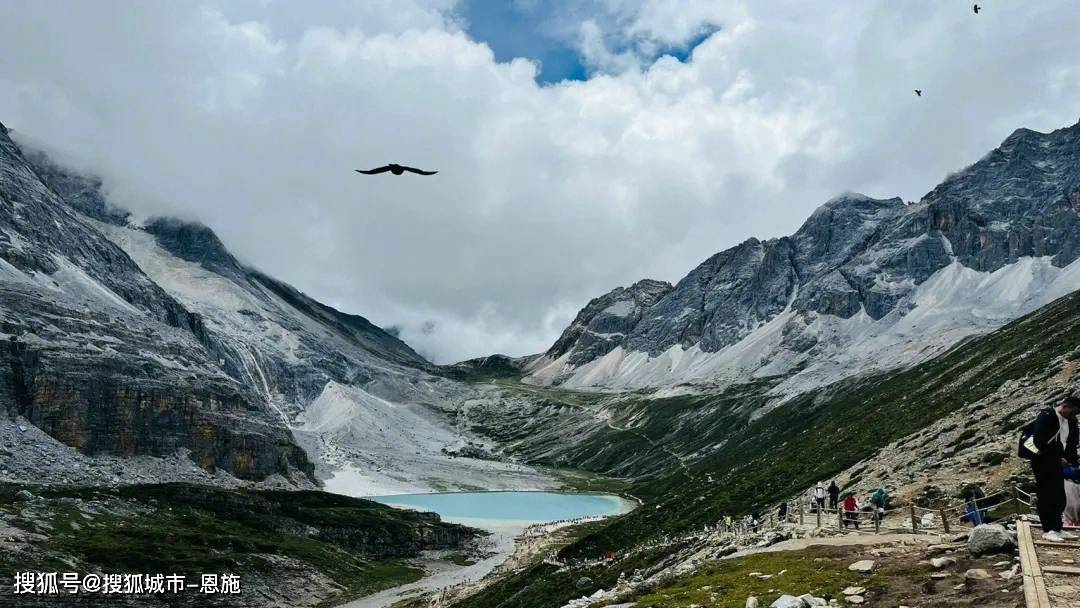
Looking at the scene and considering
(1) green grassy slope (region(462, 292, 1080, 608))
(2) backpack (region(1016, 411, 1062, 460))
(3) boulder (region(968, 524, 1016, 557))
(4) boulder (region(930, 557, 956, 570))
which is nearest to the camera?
(2) backpack (region(1016, 411, 1062, 460))

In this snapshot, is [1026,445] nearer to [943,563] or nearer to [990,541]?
[990,541]

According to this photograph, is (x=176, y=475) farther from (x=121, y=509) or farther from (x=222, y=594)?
(x=222, y=594)

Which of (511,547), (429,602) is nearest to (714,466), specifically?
(511,547)

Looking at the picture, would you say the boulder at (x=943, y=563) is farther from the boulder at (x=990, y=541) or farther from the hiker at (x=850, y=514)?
the hiker at (x=850, y=514)

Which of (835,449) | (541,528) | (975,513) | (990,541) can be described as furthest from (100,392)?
(990,541)

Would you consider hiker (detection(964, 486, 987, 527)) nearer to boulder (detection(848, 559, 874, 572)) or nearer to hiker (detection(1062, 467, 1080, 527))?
boulder (detection(848, 559, 874, 572))

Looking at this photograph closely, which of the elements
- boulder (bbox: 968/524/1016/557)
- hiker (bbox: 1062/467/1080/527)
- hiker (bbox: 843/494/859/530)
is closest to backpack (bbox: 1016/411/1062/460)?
hiker (bbox: 1062/467/1080/527)
